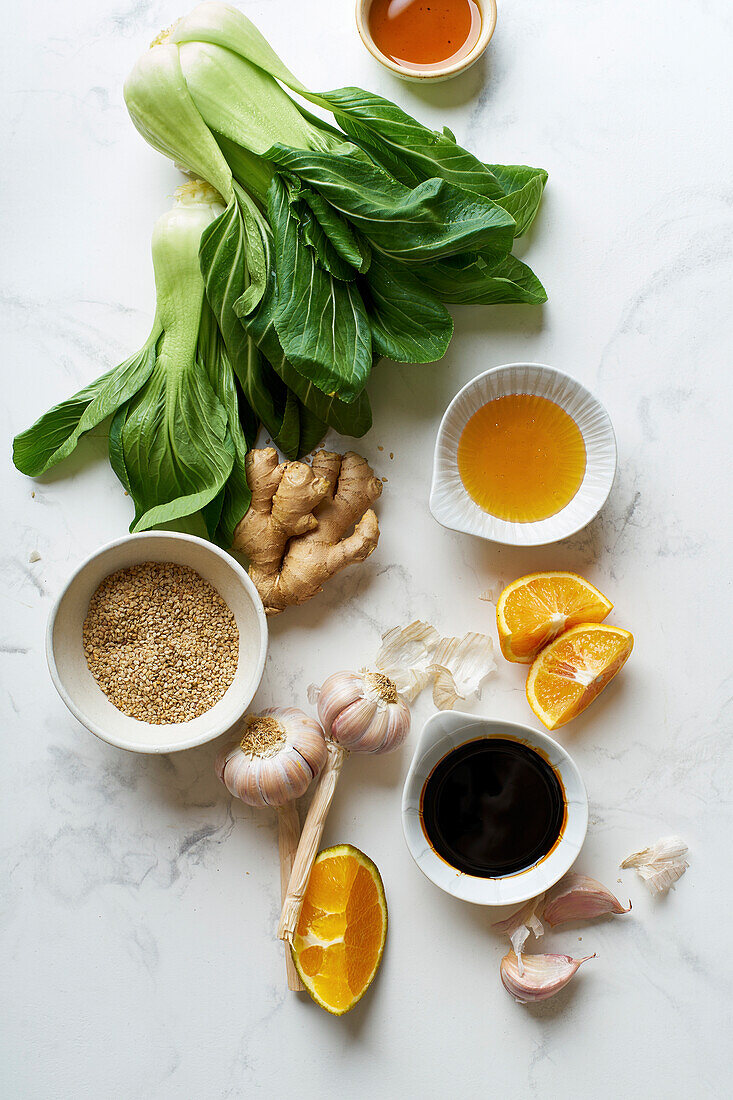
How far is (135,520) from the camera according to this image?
4.93 feet

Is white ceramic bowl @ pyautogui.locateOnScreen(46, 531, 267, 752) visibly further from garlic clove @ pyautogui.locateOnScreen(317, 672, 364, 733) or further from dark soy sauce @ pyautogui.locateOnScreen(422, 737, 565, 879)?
dark soy sauce @ pyautogui.locateOnScreen(422, 737, 565, 879)

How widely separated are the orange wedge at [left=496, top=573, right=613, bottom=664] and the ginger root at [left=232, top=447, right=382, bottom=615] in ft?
0.89

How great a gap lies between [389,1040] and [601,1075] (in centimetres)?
39

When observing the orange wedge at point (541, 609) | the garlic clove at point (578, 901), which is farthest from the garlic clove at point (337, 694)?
the garlic clove at point (578, 901)

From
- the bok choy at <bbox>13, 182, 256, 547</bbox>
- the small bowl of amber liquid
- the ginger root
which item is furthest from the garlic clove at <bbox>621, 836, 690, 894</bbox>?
the small bowl of amber liquid

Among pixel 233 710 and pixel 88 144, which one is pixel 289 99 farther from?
pixel 233 710

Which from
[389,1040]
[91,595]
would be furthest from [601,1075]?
[91,595]

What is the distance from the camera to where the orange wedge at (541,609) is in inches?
57.0

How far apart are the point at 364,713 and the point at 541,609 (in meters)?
0.36

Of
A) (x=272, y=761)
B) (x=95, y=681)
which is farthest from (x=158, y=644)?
(x=272, y=761)

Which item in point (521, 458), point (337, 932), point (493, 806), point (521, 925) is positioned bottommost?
point (337, 932)

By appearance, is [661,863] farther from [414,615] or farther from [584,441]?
[584,441]

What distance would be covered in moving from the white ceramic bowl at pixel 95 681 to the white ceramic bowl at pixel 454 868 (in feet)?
1.06

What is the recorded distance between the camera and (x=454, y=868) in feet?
4.71
